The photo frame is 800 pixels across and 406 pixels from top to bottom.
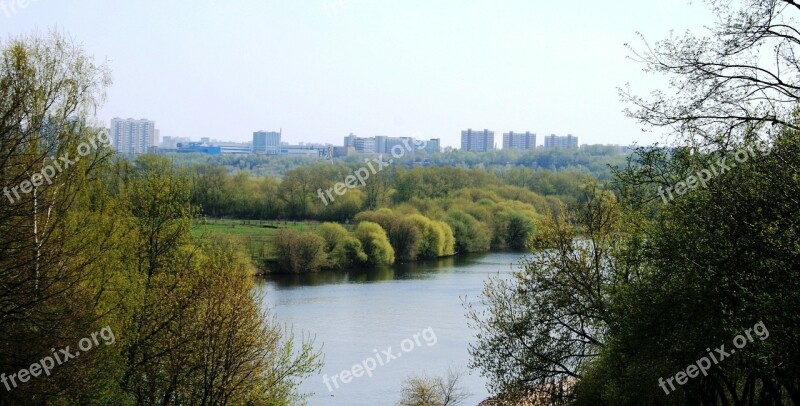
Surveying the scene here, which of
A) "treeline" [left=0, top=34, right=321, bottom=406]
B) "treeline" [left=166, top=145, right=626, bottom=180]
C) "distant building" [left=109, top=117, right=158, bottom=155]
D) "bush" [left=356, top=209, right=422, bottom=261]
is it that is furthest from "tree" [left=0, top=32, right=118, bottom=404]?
"treeline" [left=166, top=145, right=626, bottom=180]

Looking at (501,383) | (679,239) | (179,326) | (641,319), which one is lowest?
(501,383)

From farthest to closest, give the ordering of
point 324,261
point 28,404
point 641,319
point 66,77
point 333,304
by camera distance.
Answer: point 324,261 < point 333,304 < point 66,77 < point 28,404 < point 641,319

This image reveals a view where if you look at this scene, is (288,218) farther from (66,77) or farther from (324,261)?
(66,77)

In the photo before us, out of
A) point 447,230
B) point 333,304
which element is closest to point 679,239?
point 333,304

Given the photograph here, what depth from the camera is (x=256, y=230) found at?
58281mm

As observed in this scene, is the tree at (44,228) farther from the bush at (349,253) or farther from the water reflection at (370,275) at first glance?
the bush at (349,253)

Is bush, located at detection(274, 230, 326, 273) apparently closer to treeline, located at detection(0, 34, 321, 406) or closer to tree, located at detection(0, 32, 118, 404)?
treeline, located at detection(0, 34, 321, 406)

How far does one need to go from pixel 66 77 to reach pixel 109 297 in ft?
12.2

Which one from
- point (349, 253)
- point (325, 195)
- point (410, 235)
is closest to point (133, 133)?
point (325, 195)

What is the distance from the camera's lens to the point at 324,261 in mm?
50562

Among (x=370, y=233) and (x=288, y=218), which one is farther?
(x=288, y=218)

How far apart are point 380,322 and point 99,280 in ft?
65.9

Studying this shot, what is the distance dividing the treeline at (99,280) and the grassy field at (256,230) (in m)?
28.3

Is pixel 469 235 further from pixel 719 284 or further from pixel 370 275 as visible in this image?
pixel 719 284
